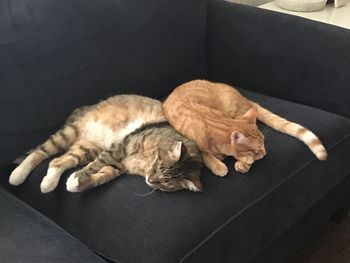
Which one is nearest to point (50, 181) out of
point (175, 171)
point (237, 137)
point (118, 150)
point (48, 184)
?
point (48, 184)

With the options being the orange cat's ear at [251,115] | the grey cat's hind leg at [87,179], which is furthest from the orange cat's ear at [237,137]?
the grey cat's hind leg at [87,179]

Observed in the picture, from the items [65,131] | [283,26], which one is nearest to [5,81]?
[65,131]

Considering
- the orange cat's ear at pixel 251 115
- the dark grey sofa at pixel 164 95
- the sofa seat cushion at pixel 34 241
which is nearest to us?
the sofa seat cushion at pixel 34 241

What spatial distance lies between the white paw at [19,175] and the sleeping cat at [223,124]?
0.51m

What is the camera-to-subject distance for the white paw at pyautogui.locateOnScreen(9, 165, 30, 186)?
1.49 m

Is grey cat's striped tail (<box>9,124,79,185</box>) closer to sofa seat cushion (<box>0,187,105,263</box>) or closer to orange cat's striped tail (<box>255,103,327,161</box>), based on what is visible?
sofa seat cushion (<box>0,187,105,263</box>)

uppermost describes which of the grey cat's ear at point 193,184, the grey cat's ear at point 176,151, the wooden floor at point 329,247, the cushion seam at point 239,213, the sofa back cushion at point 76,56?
the sofa back cushion at point 76,56

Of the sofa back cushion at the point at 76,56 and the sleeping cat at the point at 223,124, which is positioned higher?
the sofa back cushion at the point at 76,56

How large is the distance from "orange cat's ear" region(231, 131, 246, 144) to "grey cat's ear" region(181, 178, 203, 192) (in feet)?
0.67

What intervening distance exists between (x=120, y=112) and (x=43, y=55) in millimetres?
325

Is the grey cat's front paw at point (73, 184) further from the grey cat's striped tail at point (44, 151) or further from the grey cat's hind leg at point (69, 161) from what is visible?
the grey cat's striped tail at point (44, 151)

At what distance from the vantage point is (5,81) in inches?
58.4

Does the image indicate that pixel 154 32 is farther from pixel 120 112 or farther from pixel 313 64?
pixel 313 64

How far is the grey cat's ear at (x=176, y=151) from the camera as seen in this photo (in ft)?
4.65
